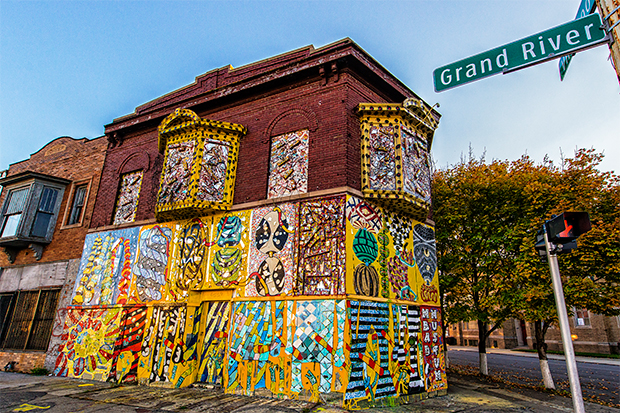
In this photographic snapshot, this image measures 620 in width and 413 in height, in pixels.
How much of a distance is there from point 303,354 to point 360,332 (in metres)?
1.45

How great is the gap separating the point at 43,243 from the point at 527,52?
18.5 metres

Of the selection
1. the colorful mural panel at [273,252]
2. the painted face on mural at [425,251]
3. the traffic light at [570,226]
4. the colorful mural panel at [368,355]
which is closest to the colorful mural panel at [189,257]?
the colorful mural panel at [273,252]

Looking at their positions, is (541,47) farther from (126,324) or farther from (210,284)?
(126,324)

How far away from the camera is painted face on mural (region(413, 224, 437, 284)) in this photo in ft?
37.1

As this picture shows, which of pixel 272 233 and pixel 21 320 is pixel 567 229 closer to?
pixel 272 233

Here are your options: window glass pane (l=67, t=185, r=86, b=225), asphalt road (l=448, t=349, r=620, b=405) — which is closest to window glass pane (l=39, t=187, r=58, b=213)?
window glass pane (l=67, t=185, r=86, b=225)

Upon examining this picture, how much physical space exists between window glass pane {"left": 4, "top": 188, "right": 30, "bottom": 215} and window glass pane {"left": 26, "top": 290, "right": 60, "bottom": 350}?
4378 millimetres

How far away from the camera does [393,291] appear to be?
10008 millimetres

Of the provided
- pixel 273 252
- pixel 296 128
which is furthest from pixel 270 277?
pixel 296 128

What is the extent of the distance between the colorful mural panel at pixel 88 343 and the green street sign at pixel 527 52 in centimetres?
1220

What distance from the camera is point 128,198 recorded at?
570 inches

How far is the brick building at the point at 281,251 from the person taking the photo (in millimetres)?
9133

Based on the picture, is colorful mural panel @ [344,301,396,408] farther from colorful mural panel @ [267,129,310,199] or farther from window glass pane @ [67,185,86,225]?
window glass pane @ [67,185,86,225]

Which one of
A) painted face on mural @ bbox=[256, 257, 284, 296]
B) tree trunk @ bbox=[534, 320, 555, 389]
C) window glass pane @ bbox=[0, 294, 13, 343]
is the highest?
painted face on mural @ bbox=[256, 257, 284, 296]
